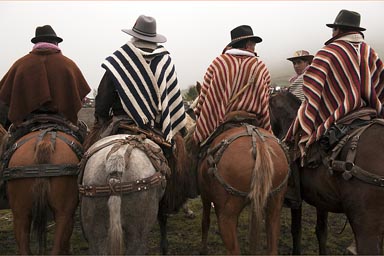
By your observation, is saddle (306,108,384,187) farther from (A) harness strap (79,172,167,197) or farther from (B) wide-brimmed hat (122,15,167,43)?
(B) wide-brimmed hat (122,15,167,43)

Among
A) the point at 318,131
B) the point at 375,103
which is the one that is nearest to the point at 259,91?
the point at 318,131

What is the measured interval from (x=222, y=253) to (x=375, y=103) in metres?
2.74

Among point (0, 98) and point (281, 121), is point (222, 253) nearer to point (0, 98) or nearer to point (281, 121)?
point (281, 121)

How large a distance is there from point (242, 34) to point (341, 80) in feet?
4.17

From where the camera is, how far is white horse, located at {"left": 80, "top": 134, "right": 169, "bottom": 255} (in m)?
2.86

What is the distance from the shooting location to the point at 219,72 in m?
4.35

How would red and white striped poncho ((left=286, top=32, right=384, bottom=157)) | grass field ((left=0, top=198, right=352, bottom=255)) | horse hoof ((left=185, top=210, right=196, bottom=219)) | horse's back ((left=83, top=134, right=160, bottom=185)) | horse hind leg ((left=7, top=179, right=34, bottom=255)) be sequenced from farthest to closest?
horse hoof ((left=185, top=210, right=196, bottom=219)) < grass field ((left=0, top=198, right=352, bottom=255)) < red and white striped poncho ((left=286, top=32, right=384, bottom=157)) < horse hind leg ((left=7, top=179, right=34, bottom=255)) < horse's back ((left=83, top=134, right=160, bottom=185))

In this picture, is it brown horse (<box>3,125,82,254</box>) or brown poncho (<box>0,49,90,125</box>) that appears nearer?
brown horse (<box>3,125,82,254</box>)

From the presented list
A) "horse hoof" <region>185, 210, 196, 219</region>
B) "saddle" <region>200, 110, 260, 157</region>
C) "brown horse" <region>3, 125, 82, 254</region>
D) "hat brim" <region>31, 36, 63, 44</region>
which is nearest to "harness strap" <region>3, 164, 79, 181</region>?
"brown horse" <region>3, 125, 82, 254</region>

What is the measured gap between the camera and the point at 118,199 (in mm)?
2854

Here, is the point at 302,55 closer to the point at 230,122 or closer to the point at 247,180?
the point at 230,122

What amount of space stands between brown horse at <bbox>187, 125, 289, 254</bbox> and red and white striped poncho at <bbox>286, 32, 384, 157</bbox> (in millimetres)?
530

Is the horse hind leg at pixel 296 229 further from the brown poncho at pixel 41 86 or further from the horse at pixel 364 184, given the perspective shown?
the brown poncho at pixel 41 86

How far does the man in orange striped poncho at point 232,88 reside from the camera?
14.2ft
